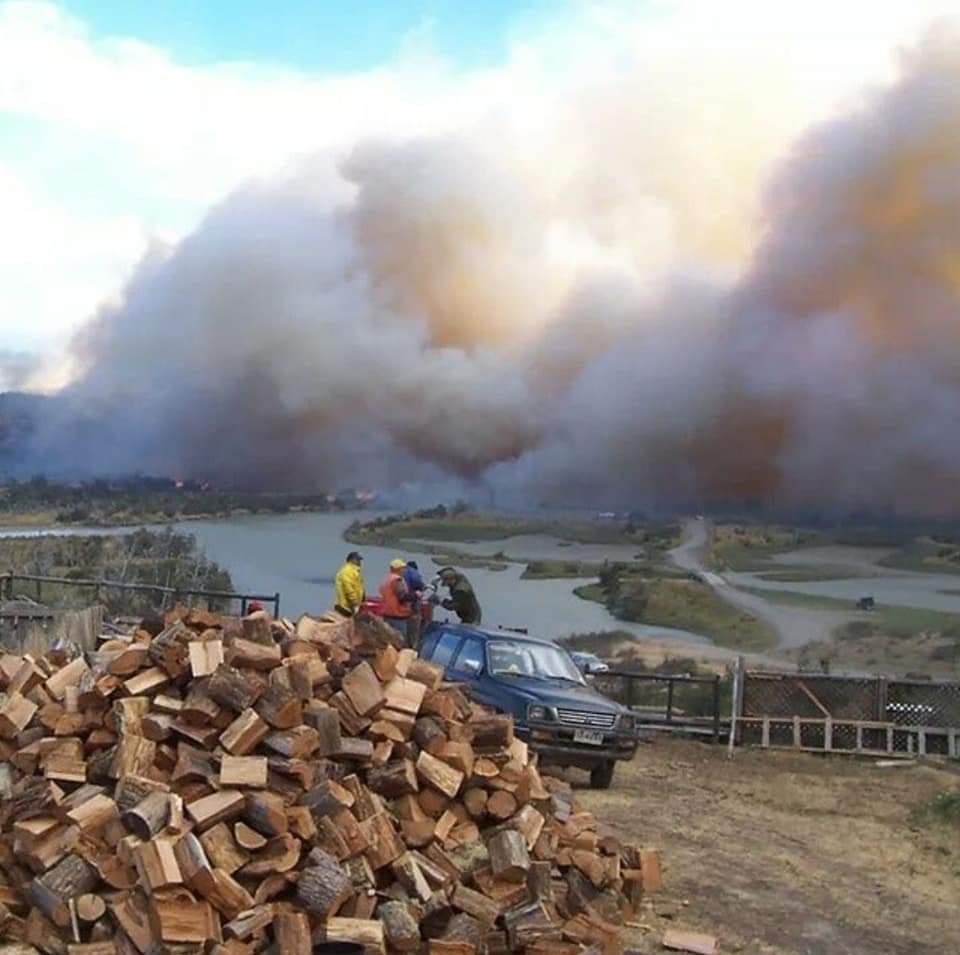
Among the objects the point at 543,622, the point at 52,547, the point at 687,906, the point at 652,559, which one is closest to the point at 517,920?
the point at 687,906

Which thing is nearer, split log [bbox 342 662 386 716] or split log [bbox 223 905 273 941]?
split log [bbox 223 905 273 941]

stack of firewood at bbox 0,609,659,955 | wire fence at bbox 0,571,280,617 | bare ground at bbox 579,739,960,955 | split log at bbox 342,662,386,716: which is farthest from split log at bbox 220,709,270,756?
wire fence at bbox 0,571,280,617

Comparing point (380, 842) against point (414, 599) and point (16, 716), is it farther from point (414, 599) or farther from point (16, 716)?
point (414, 599)

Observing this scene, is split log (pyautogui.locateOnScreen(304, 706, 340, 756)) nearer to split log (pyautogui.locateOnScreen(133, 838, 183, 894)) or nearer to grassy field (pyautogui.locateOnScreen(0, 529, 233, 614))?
split log (pyautogui.locateOnScreen(133, 838, 183, 894))

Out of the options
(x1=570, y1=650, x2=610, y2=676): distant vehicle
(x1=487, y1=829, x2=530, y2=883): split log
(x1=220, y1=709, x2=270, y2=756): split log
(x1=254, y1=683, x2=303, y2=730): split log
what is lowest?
(x1=570, y1=650, x2=610, y2=676): distant vehicle

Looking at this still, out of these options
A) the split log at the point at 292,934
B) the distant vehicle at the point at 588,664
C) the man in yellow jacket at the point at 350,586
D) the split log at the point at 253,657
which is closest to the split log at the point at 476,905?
the split log at the point at 292,934

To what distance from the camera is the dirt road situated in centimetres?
3041

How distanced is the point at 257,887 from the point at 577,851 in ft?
6.44

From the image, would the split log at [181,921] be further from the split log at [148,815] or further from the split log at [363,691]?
the split log at [363,691]

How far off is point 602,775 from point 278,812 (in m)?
6.32

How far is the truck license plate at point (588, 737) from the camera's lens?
11.7 m

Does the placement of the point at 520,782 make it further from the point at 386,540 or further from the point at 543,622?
the point at 386,540

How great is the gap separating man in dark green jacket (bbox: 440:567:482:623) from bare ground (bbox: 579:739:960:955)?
2729 mm

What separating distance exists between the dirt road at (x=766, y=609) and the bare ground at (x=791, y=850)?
595 inches
